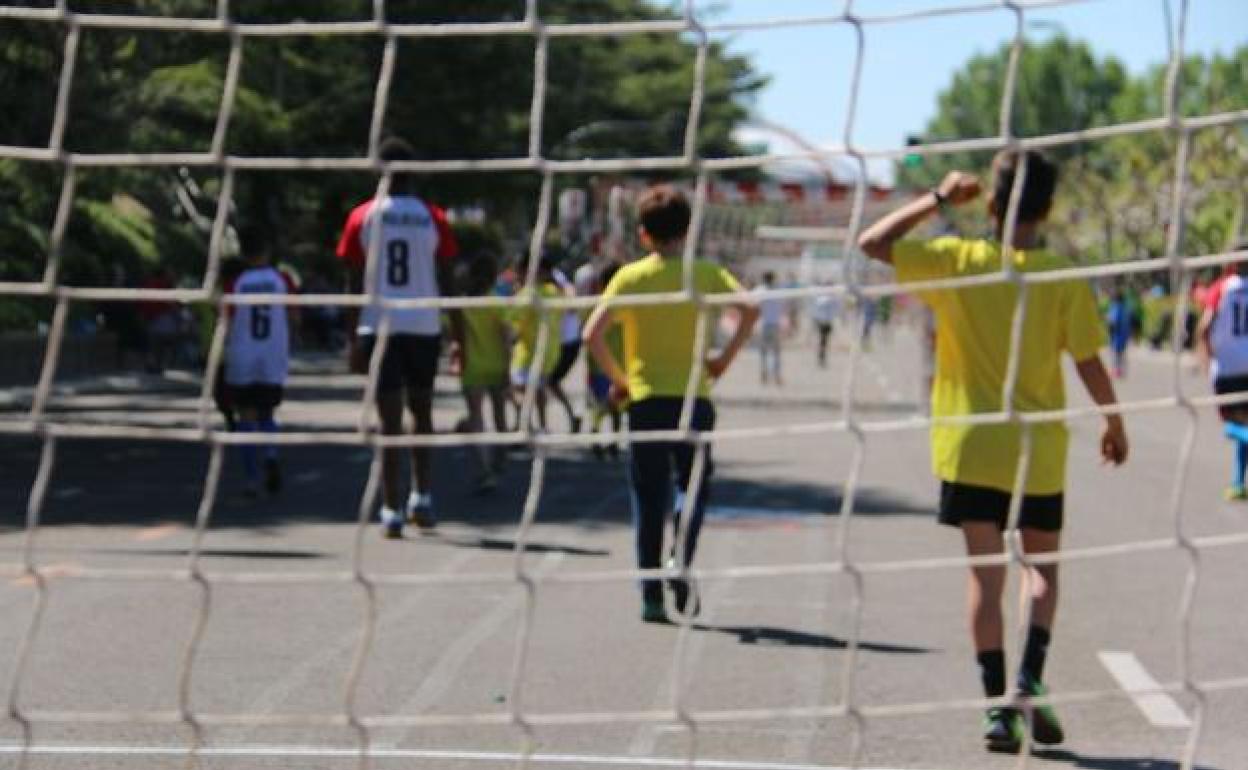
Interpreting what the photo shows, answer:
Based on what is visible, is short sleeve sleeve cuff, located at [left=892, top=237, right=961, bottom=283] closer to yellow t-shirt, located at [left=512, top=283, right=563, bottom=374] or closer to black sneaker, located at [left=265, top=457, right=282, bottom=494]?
black sneaker, located at [left=265, top=457, right=282, bottom=494]

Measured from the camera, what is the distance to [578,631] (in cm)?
981

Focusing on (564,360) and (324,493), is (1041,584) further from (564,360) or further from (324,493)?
(564,360)

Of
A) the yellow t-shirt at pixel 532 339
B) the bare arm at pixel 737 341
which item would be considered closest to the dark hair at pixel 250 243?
the yellow t-shirt at pixel 532 339

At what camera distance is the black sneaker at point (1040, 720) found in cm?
732

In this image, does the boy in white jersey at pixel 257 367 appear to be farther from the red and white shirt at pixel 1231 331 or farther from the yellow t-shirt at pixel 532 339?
the red and white shirt at pixel 1231 331

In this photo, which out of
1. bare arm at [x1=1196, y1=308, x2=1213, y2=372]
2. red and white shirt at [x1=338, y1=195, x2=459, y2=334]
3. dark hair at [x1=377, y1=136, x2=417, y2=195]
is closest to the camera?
dark hair at [x1=377, y1=136, x2=417, y2=195]

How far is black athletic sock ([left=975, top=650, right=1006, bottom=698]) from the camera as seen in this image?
Answer: 753 cm

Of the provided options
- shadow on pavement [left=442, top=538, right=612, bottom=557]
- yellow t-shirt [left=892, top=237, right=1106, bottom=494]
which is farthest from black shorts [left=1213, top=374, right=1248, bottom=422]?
yellow t-shirt [left=892, top=237, right=1106, bottom=494]

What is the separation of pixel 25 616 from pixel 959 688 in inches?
137

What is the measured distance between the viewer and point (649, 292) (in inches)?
391

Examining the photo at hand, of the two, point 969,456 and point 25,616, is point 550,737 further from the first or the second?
point 25,616

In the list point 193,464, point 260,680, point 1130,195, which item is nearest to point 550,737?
point 260,680

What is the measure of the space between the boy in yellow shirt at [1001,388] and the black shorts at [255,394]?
30.1 feet

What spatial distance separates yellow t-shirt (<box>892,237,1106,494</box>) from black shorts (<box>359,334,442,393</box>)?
19.1 feet
